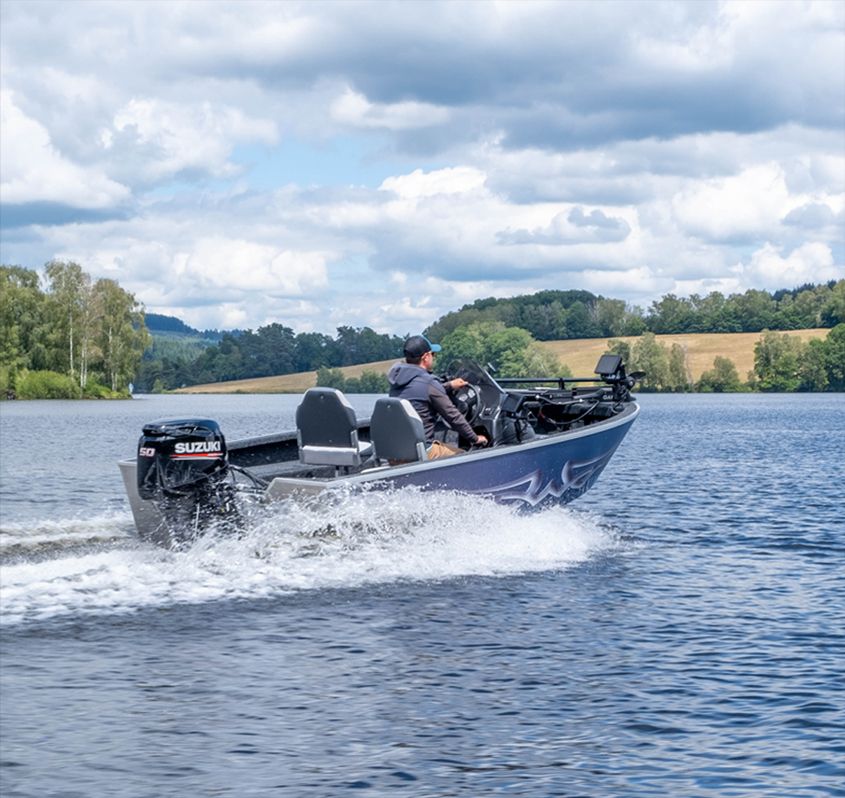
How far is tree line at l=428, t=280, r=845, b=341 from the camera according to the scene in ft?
456

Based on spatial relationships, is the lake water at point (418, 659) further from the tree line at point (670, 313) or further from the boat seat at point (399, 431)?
the tree line at point (670, 313)

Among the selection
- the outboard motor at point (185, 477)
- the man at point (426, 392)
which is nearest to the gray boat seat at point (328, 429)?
the man at point (426, 392)

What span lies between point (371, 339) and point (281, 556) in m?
135

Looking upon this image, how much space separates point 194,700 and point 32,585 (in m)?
2.74

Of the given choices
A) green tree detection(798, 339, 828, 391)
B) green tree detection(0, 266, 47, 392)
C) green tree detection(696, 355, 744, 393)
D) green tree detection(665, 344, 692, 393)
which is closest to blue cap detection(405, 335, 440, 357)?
green tree detection(0, 266, 47, 392)

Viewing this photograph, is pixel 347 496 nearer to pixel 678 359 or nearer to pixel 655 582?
pixel 655 582

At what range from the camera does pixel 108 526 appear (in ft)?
40.1

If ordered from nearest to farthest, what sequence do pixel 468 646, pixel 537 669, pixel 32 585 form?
1. pixel 537 669
2. pixel 468 646
3. pixel 32 585

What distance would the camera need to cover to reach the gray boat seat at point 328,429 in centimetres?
1142

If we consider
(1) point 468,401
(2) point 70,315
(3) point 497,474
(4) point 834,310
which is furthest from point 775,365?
(3) point 497,474

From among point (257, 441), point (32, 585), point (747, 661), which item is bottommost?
point (747, 661)

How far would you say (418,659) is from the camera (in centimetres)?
809

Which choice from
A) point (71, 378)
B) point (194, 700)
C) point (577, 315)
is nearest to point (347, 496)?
point (194, 700)

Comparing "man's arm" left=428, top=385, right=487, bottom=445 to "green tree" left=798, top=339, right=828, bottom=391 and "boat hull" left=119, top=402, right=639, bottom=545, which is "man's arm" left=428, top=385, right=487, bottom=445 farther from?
"green tree" left=798, top=339, right=828, bottom=391
